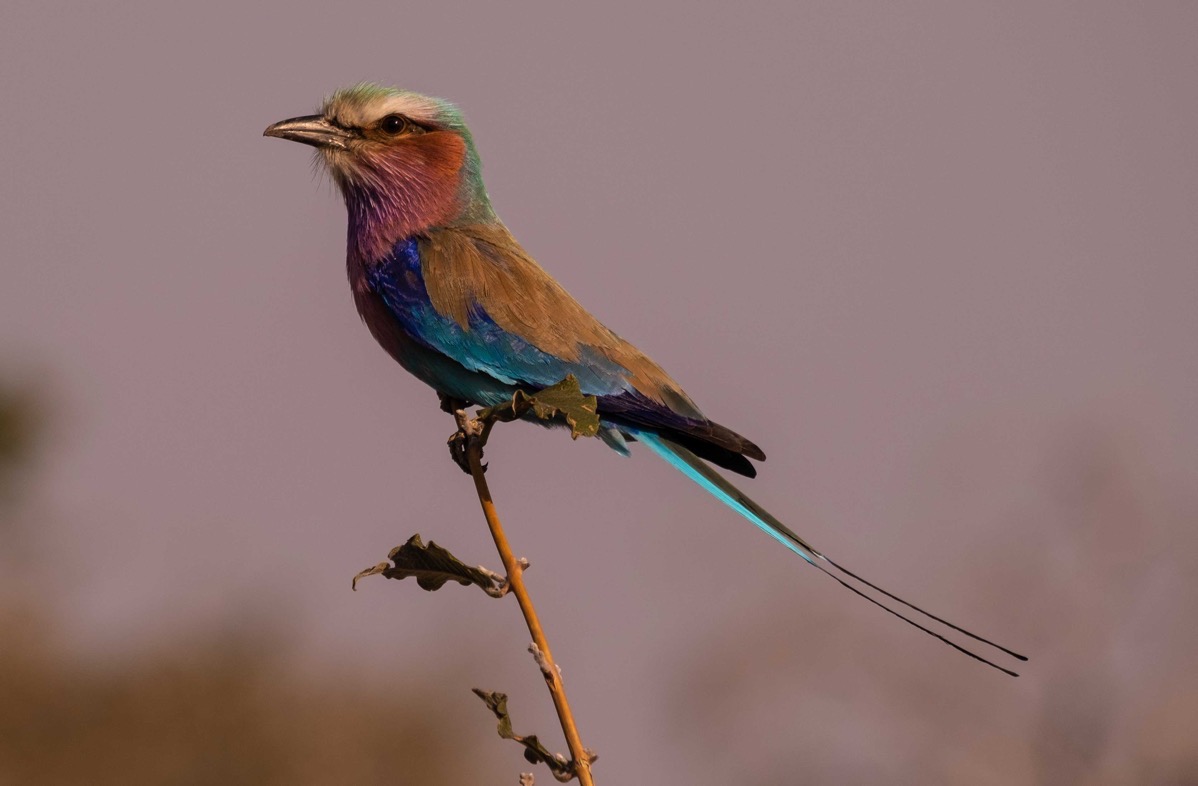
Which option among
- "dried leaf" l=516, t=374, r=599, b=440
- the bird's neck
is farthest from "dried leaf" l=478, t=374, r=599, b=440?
the bird's neck

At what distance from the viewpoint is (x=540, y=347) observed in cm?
344

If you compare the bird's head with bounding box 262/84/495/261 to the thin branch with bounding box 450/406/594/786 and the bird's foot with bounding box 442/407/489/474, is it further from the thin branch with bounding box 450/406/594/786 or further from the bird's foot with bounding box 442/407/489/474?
the thin branch with bounding box 450/406/594/786

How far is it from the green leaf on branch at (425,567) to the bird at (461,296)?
0.93 meters

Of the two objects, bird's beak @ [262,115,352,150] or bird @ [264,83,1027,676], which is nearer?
bird @ [264,83,1027,676]

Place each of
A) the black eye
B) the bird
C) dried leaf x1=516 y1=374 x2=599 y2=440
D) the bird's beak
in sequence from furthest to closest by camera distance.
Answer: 1. the black eye
2. the bird's beak
3. the bird
4. dried leaf x1=516 y1=374 x2=599 y2=440

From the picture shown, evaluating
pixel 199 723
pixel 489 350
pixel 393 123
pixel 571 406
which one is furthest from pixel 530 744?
pixel 199 723

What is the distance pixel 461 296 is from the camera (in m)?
3.46

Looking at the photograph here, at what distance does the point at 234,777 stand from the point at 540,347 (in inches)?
365

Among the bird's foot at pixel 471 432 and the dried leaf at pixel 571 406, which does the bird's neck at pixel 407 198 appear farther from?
the dried leaf at pixel 571 406

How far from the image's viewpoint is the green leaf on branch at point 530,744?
1.98 meters

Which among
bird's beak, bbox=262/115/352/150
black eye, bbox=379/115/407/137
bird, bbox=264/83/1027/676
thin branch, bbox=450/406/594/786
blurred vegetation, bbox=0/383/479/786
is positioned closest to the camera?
thin branch, bbox=450/406/594/786

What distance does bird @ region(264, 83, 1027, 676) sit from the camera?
131 inches

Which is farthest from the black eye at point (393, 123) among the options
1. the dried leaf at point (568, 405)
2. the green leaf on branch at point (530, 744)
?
the green leaf on branch at point (530, 744)

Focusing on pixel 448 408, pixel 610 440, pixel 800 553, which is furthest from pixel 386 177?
pixel 800 553
